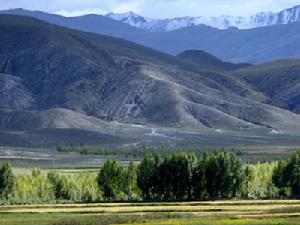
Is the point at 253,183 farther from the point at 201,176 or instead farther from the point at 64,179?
the point at 64,179

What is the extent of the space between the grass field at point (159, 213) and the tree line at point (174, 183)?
16990 mm

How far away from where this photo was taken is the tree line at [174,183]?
5162 inches

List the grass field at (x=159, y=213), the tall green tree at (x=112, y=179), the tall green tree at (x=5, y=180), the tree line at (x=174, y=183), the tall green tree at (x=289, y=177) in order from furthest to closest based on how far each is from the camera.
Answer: the tall green tree at (x=5, y=180)
the tall green tree at (x=112, y=179)
the tall green tree at (x=289, y=177)
the tree line at (x=174, y=183)
the grass field at (x=159, y=213)

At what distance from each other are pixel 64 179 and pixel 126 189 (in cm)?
1760

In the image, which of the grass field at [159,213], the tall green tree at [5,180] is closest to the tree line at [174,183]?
the tall green tree at [5,180]

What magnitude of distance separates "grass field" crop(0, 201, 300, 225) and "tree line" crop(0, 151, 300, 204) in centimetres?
1699

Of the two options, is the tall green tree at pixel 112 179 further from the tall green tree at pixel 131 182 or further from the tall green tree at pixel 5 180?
the tall green tree at pixel 5 180

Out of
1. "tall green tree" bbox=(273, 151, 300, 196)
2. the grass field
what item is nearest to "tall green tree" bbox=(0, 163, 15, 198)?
the grass field

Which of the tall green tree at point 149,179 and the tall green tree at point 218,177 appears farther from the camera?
the tall green tree at point 149,179

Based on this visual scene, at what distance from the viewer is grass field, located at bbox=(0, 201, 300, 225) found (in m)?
83.1

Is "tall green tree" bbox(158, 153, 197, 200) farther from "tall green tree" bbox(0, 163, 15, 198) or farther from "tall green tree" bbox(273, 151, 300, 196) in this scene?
"tall green tree" bbox(0, 163, 15, 198)

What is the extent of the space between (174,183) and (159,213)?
1486 inches

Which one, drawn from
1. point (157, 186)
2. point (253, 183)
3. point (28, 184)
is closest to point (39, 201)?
point (157, 186)

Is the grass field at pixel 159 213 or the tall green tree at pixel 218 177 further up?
the tall green tree at pixel 218 177
